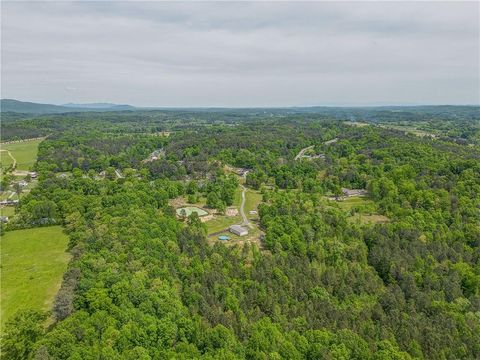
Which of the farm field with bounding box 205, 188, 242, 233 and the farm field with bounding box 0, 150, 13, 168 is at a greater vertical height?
the farm field with bounding box 0, 150, 13, 168

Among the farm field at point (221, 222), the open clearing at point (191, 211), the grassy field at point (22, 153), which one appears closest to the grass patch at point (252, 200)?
the farm field at point (221, 222)

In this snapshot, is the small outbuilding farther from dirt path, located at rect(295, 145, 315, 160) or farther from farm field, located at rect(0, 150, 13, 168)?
farm field, located at rect(0, 150, 13, 168)

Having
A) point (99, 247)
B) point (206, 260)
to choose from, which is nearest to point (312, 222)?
point (206, 260)

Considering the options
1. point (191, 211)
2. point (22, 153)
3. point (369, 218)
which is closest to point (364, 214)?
point (369, 218)

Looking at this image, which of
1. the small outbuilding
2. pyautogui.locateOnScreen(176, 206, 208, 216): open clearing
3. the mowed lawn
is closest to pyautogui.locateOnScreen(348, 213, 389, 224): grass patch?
the small outbuilding

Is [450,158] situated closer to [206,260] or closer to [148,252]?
[206,260]

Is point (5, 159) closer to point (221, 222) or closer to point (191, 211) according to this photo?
point (191, 211)
